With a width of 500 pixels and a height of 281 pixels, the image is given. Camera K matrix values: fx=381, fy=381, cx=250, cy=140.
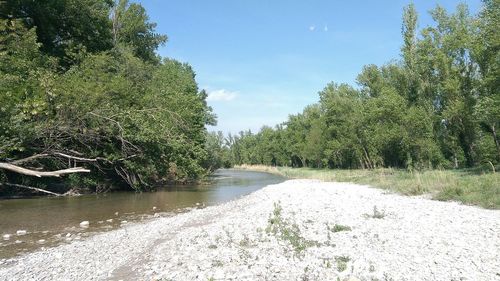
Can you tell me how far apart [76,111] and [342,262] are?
848 inches

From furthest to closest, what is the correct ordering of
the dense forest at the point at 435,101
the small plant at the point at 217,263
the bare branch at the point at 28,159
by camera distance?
the dense forest at the point at 435,101 < the bare branch at the point at 28,159 < the small plant at the point at 217,263

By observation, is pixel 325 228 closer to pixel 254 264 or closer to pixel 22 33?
pixel 254 264

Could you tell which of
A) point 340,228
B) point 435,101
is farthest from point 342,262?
point 435,101

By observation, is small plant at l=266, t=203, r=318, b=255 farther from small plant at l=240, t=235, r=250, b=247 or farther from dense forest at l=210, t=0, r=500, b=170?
dense forest at l=210, t=0, r=500, b=170

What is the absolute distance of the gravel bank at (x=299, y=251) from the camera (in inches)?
294

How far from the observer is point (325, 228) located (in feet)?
38.1

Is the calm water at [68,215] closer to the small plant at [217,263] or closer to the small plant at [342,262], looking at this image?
the small plant at [217,263]

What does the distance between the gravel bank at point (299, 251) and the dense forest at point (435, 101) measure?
2008 cm

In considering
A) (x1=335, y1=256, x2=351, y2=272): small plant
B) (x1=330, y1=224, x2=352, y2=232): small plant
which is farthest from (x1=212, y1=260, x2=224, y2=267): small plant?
(x1=330, y1=224, x2=352, y2=232): small plant

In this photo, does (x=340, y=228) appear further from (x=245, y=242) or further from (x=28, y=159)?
(x=28, y=159)

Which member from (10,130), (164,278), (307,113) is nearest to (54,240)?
(164,278)

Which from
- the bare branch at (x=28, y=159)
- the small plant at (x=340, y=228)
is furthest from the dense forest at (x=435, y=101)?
the bare branch at (x=28, y=159)

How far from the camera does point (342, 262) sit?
789 centimetres

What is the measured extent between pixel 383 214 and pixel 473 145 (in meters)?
35.6
